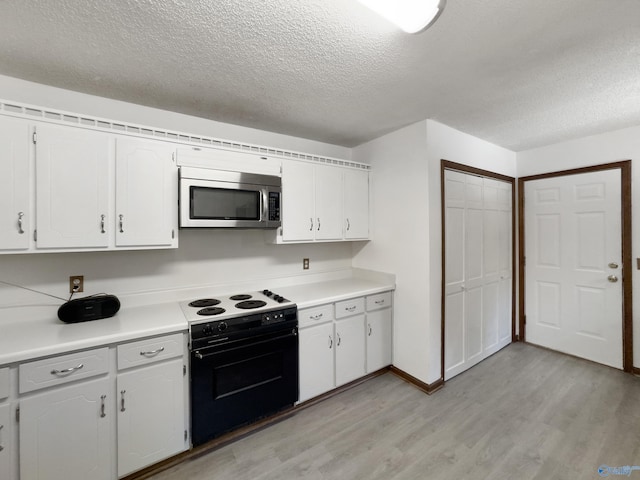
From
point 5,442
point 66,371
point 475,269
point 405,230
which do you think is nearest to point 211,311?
point 66,371

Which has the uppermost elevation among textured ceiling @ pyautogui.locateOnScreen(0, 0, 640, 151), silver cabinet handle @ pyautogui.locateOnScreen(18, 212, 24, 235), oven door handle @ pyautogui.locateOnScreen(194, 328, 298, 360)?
textured ceiling @ pyautogui.locateOnScreen(0, 0, 640, 151)

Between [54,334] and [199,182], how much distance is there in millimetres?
1188

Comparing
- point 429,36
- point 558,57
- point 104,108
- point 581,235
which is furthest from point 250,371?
point 581,235

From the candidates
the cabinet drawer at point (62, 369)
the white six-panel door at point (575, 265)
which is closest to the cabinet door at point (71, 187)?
the cabinet drawer at point (62, 369)

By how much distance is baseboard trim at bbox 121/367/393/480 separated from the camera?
1.68 meters

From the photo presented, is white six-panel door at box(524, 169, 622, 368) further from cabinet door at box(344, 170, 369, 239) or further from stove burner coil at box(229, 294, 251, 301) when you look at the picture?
stove burner coil at box(229, 294, 251, 301)

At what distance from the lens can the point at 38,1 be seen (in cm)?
118

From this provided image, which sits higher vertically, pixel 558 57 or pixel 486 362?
pixel 558 57

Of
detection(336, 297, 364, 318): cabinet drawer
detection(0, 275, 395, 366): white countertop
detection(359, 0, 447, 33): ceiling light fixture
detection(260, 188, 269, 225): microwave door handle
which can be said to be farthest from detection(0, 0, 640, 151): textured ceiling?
detection(336, 297, 364, 318): cabinet drawer

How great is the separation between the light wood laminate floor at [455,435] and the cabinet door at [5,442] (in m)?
0.71

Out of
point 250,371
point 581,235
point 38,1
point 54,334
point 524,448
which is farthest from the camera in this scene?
point 581,235

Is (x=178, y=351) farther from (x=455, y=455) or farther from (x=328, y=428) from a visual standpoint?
(x=455, y=455)

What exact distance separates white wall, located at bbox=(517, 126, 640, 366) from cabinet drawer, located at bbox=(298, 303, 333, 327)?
9.54ft

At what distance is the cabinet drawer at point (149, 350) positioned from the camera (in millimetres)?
1568
